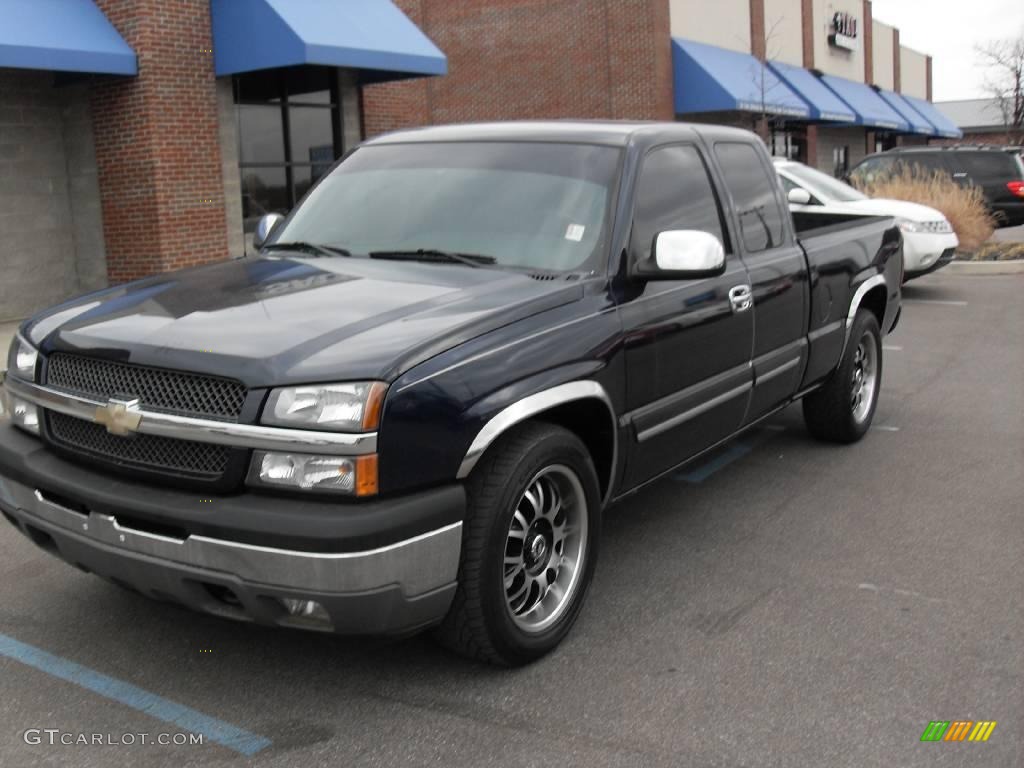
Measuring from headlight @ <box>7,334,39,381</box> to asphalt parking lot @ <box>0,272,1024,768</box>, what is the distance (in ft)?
3.27

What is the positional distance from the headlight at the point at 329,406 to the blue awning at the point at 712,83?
82.3ft

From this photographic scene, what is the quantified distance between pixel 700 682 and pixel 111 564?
196 cm

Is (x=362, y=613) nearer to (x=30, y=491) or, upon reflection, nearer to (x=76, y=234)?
(x=30, y=491)

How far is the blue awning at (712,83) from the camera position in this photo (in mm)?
26797

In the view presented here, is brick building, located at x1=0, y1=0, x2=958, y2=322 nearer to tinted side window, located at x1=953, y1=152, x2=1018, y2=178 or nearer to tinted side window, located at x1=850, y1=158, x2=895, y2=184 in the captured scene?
tinted side window, located at x1=850, y1=158, x2=895, y2=184

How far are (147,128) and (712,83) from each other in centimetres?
1662

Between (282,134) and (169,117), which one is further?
(282,134)

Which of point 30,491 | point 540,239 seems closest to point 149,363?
point 30,491

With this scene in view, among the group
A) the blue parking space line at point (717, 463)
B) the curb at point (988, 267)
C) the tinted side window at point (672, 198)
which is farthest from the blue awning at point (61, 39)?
the curb at point (988, 267)

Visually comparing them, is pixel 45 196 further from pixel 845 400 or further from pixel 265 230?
pixel 845 400

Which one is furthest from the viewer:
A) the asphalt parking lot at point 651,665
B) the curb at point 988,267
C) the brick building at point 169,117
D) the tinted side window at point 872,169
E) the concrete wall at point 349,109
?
the tinted side window at point 872,169

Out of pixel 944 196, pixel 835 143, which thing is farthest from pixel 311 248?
pixel 835 143

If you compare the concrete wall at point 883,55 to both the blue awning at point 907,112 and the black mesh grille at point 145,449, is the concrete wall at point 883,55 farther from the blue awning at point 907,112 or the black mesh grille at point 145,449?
the black mesh grille at point 145,449

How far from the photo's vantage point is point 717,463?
6641 mm
